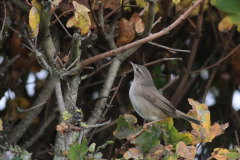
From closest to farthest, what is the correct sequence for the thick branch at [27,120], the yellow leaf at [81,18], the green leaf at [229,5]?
the yellow leaf at [81,18]
the thick branch at [27,120]
the green leaf at [229,5]

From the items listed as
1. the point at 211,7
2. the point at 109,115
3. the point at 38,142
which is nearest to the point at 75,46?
the point at 38,142

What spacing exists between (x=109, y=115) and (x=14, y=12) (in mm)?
2015

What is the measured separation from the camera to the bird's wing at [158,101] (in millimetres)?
3723

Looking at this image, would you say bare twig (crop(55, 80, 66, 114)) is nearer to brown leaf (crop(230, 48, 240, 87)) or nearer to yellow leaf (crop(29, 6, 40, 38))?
yellow leaf (crop(29, 6, 40, 38))

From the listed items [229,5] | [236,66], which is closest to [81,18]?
[229,5]

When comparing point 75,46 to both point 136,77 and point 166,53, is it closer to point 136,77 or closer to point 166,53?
point 136,77

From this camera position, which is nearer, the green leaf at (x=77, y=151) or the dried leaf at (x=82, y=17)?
the green leaf at (x=77, y=151)

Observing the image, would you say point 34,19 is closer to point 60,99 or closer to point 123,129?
point 60,99

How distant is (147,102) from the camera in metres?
3.95

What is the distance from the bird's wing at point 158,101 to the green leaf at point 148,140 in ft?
4.45

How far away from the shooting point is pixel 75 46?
2.66 metres

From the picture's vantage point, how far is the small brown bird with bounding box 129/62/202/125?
3769 millimetres

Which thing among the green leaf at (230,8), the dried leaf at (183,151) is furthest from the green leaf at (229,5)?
the dried leaf at (183,151)

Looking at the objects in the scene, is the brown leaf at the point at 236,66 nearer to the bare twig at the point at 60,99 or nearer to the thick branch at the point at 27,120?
the thick branch at the point at 27,120
